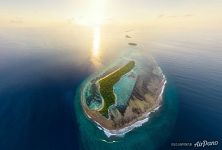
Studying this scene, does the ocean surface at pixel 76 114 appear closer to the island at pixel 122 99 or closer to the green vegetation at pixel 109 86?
the island at pixel 122 99

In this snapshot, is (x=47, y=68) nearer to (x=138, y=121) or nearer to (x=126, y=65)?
(x=126, y=65)

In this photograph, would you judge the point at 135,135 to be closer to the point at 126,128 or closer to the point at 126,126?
the point at 126,128

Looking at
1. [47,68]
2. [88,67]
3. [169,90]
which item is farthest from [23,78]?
[169,90]

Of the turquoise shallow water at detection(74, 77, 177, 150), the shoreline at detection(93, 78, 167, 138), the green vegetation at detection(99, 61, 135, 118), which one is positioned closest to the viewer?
the turquoise shallow water at detection(74, 77, 177, 150)

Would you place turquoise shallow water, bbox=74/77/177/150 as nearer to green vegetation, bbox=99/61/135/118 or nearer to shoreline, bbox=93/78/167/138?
shoreline, bbox=93/78/167/138

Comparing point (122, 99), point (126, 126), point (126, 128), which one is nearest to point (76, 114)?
point (122, 99)

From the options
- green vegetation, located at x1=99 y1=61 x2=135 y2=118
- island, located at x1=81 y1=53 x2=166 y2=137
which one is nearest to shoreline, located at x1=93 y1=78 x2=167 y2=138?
island, located at x1=81 y1=53 x2=166 y2=137
